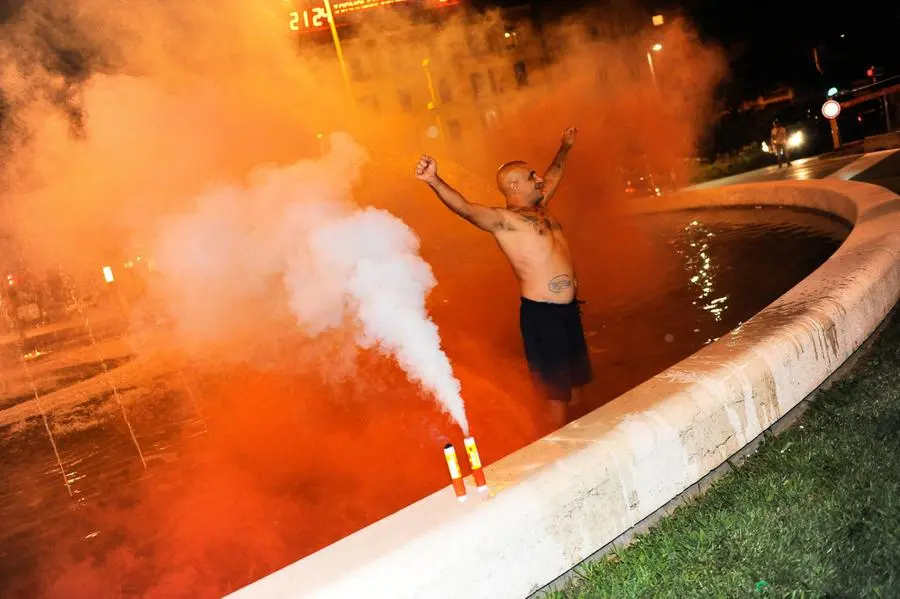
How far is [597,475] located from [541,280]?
1853 mm

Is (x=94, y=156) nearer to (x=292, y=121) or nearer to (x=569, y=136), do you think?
(x=292, y=121)

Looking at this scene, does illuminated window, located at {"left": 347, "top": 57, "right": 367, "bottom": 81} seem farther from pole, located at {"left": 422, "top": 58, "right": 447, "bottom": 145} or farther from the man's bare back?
the man's bare back

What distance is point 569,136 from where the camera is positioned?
15.3 ft

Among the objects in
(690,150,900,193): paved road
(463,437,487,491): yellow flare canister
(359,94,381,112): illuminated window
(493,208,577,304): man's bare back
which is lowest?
(690,150,900,193): paved road

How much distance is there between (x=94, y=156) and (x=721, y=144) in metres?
23.7

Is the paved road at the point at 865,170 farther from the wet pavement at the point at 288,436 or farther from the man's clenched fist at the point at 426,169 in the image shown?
the man's clenched fist at the point at 426,169

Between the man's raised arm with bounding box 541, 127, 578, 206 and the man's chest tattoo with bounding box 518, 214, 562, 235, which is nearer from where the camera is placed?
the man's chest tattoo with bounding box 518, 214, 562, 235

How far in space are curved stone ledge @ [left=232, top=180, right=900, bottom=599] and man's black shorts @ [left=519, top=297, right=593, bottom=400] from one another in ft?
3.62

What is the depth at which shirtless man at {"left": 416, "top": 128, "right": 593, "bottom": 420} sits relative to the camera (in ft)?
12.3

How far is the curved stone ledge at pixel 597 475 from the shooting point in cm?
187

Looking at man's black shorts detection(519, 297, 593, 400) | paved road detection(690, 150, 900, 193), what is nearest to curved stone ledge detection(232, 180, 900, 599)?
man's black shorts detection(519, 297, 593, 400)

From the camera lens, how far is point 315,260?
6297 millimetres

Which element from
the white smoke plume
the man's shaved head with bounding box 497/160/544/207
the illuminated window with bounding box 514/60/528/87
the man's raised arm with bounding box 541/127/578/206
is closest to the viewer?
the man's shaved head with bounding box 497/160/544/207

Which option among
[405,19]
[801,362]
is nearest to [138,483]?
[801,362]
